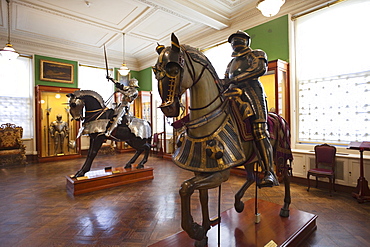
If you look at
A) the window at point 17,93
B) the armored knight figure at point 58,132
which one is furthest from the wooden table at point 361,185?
the window at point 17,93

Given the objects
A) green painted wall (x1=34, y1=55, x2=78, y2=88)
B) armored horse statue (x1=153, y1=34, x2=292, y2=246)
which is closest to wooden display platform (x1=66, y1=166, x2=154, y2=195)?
armored horse statue (x1=153, y1=34, x2=292, y2=246)

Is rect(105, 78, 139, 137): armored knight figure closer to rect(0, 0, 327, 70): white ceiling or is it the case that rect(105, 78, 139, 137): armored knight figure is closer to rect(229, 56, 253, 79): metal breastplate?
rect(0, 0, 327, 70): white ceiling

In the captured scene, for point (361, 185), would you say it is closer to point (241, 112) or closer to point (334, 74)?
point (334, 74)

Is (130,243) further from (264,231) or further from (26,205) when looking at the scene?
(26,205)

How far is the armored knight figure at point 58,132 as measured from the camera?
894 cm

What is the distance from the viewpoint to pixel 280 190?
4.63 m

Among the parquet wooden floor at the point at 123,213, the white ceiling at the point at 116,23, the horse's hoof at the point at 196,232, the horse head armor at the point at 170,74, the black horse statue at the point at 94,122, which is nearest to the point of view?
the horse head armor at the point at 170,74

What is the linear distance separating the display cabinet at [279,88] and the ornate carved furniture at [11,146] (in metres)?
8.72

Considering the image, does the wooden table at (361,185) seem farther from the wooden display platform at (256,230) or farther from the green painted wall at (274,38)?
the green painted wall at (274,38)

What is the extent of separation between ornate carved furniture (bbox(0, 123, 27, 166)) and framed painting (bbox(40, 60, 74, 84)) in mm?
2429

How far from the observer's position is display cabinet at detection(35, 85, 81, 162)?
28.5ft

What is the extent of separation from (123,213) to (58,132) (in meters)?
7.11

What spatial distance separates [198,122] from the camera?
1.91 metres

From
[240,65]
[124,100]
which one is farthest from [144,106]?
[240,65]
